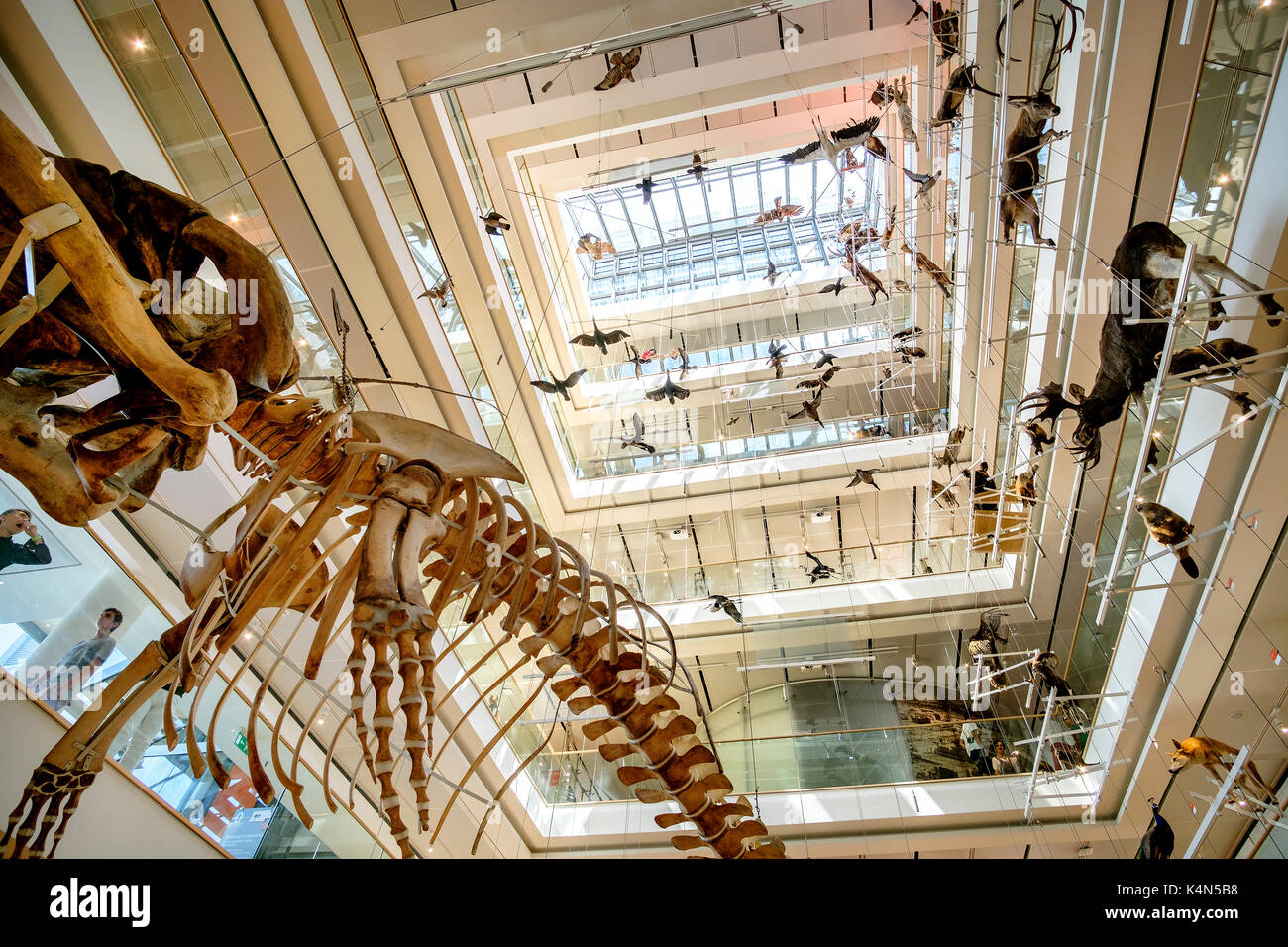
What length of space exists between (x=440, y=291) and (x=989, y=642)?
7.34 metres

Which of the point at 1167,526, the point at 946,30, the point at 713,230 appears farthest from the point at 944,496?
the point at 713,230

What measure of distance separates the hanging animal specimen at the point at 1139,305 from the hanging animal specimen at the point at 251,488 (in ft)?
12.1

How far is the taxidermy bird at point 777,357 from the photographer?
38.3 feet

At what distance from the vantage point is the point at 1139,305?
4301 mm

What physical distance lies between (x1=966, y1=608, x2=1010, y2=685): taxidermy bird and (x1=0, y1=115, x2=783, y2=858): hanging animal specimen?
5183 millimetres

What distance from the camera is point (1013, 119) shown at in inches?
284

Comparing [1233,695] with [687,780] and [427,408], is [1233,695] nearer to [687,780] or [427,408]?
[687,780]

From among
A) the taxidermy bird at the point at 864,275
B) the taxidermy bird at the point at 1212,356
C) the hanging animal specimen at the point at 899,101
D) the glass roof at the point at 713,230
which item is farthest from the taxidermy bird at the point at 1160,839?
the glass roof at the point at 713,230

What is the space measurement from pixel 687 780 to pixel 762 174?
45.8ft

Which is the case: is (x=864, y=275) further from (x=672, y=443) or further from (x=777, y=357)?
(x=672, y=443)

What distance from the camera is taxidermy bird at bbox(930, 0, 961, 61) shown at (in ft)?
22.4

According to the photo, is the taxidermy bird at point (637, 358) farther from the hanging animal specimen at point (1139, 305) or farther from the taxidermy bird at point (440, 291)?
the hanging animal specimen at point (1139, 305)
